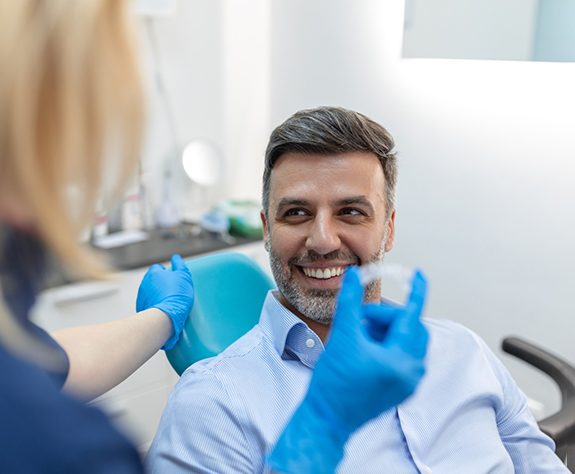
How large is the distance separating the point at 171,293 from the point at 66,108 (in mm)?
1040

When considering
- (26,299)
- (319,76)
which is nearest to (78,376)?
(26,299)

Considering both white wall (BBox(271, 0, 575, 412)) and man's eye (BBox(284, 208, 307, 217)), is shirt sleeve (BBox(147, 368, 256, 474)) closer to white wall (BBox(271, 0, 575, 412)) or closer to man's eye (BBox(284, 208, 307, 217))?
man's eye (BBox(284, 208, 307, 217))

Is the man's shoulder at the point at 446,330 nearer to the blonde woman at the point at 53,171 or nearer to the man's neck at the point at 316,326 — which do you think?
the man's neck at the point at 316,326

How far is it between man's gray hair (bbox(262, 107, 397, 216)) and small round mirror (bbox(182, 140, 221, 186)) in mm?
1500

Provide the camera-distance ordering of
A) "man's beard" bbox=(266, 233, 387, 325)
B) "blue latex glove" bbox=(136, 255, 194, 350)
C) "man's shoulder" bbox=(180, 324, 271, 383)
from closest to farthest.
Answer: "man's shoulder" bbox=(180, 324, 271, 383), "man's beard" bbox=(266, 233, 387, 325), "blue latex glove" bbox=(136, 255, 194, 350)

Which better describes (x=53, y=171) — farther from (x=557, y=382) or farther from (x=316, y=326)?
(x=557, y=382)

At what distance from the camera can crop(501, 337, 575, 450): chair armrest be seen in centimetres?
160

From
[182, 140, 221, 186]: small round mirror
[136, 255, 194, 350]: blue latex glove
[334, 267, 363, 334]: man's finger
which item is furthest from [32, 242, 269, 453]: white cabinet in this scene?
[334, 267, 363, 334]: man's finger

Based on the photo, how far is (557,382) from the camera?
1814 mm

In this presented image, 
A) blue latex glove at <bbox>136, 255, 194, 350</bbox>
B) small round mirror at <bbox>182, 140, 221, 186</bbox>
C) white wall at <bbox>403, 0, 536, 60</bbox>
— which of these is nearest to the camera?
blue latex glove at <bbox>136, 255, 194, 350</bbox>

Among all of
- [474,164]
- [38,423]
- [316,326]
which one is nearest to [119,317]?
[316,326]

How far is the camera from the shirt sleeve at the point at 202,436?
1.20m

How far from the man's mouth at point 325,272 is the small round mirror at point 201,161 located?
162 centimetres

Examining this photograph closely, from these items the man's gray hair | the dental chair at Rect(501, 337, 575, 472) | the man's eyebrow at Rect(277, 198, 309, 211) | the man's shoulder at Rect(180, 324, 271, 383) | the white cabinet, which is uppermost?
the man's gray hair
